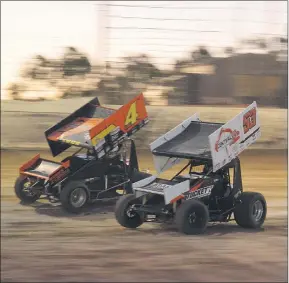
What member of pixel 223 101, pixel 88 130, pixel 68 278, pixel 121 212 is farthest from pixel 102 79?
pixel 68 278

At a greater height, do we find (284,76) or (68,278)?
(284,76)

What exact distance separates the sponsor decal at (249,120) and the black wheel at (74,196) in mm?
2423

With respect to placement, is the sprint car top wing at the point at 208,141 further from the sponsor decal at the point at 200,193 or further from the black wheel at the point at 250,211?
the black wheel at the point at 250,211

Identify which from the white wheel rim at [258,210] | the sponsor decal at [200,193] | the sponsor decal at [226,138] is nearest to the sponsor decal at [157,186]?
the sponsor decal at [200,193]

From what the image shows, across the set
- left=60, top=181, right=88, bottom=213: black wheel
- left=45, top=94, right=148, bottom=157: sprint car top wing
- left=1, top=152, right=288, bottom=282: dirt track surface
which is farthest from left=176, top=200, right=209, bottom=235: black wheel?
left=45, top=94, right=148, bottom=157: sprint car top wing

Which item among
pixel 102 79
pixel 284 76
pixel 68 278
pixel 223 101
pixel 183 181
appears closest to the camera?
pixel 68 278

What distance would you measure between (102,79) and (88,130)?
15.1ft

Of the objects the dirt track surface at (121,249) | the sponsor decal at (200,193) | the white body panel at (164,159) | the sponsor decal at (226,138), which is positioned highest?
the sponsor decal at (226,138)

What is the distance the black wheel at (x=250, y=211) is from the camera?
8133 mm

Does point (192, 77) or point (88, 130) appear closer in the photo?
point (88, 130)

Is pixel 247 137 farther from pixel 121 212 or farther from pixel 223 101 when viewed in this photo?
pixel 223 101

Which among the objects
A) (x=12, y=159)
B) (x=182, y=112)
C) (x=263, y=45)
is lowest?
(x=12, y=159)

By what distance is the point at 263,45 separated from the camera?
1301 centimetres

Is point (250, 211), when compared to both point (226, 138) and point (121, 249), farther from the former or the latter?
point (121, 249)
